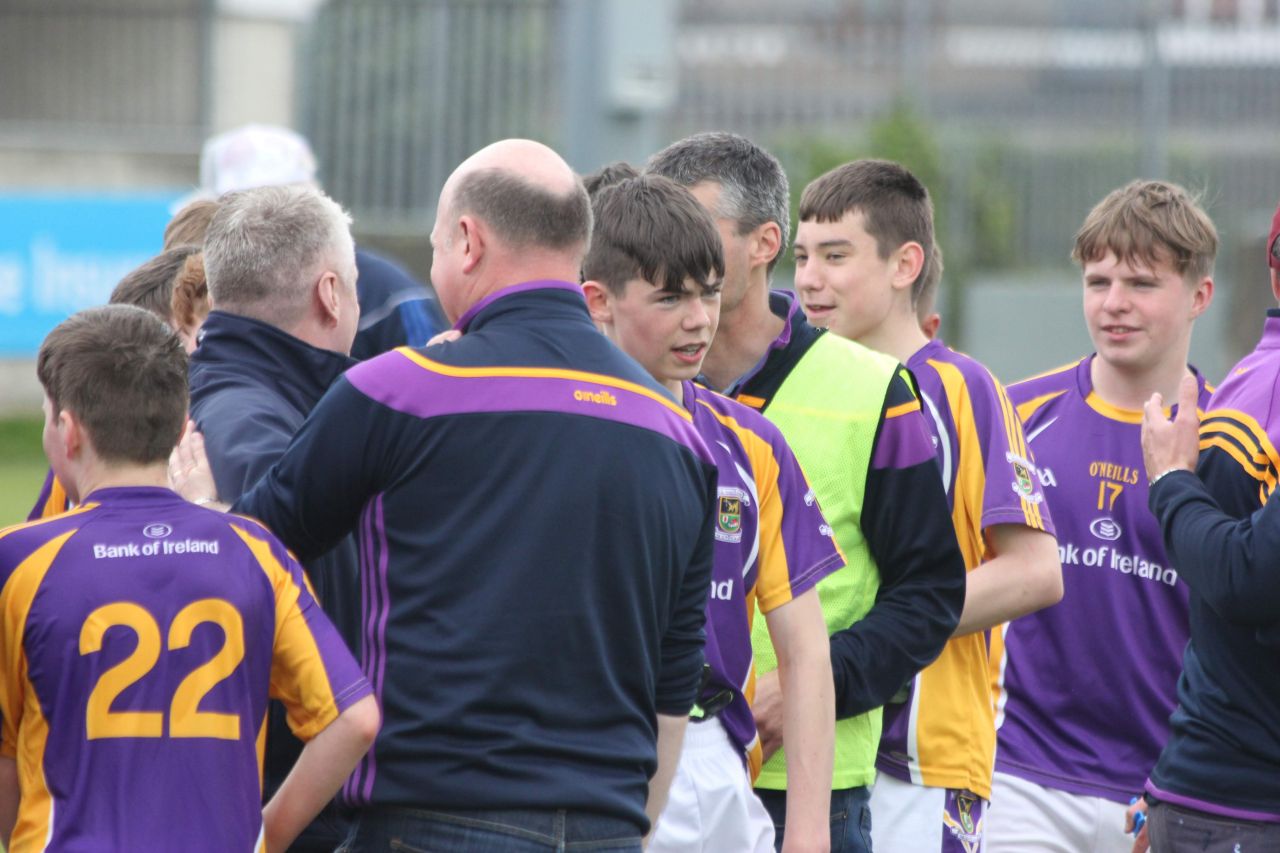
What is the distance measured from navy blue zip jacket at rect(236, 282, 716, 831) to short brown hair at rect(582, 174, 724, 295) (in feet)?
1.59

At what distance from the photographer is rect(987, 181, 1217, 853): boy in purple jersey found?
4238 mm

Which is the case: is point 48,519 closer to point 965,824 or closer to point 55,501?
point 55,501

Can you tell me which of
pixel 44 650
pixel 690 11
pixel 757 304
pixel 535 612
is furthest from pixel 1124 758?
pixel 690 11

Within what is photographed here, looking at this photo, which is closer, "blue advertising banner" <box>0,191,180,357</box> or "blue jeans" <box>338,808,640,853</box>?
"blue jeans" <box>338,808,640,853</box>

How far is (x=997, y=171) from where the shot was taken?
16641 mm

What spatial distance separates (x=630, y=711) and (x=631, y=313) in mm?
836

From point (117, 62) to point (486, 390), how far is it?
15656 millimetres

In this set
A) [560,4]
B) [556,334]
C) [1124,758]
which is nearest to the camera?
[556,334]

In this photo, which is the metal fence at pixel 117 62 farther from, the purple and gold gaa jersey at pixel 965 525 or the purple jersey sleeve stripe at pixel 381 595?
the purple jersey sleeve stripe at pixel 381 595

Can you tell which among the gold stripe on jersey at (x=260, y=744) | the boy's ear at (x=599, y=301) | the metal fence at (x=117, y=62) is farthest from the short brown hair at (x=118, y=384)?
the metal fence at (x=117, y=62)

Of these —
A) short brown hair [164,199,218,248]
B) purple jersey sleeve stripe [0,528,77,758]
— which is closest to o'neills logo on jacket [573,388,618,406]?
purple jersey sleeve stripe [0,528,77,758]

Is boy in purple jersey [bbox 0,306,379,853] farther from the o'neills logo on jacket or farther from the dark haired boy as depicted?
the dark haired boy

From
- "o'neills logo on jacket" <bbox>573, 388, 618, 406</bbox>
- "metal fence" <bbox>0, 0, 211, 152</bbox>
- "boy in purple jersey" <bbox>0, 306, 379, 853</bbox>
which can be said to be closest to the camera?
"boy in purple jersey" <bbox>0, 306, 379, 853</bbox>

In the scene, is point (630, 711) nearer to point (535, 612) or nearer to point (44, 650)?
point (535, 612)
